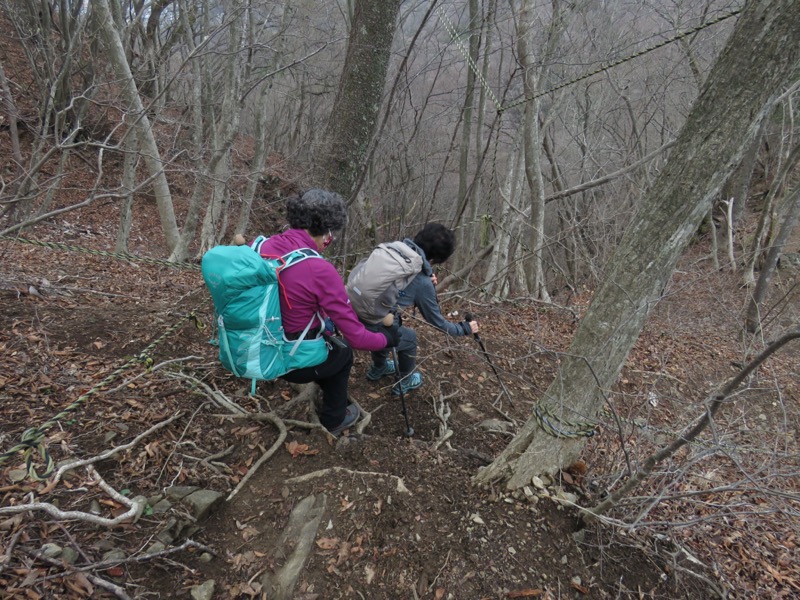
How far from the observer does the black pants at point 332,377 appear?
2662 mm

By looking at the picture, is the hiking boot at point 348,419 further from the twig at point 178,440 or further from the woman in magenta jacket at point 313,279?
the twig at point 178,440

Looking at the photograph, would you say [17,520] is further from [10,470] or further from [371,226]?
[371,226]

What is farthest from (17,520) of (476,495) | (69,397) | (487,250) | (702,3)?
(702,3)

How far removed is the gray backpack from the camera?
9.21 ft

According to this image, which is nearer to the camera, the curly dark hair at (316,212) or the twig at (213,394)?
the curly dark hair at (316,212)

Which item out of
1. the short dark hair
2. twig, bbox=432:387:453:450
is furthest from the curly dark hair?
twig, bbox=432:387:453:450

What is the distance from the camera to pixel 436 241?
123 inches

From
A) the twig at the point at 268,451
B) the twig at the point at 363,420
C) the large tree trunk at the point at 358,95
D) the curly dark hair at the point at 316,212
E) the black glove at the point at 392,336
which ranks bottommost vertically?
the twig at the point at 363,420

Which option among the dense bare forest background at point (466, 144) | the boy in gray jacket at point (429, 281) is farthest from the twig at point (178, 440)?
the dense bare forest background at point (466, 144)

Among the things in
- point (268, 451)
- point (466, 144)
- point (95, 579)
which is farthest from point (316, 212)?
point (466, 144)

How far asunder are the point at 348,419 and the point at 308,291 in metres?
1.25

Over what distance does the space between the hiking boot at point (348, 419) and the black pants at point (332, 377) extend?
0.04m

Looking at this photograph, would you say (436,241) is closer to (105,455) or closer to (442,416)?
(442,416)

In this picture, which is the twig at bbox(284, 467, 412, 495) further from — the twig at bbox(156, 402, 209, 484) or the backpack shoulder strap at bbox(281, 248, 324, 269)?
the backpack shoulder strap at bbox(281, 248, 324, 269)
